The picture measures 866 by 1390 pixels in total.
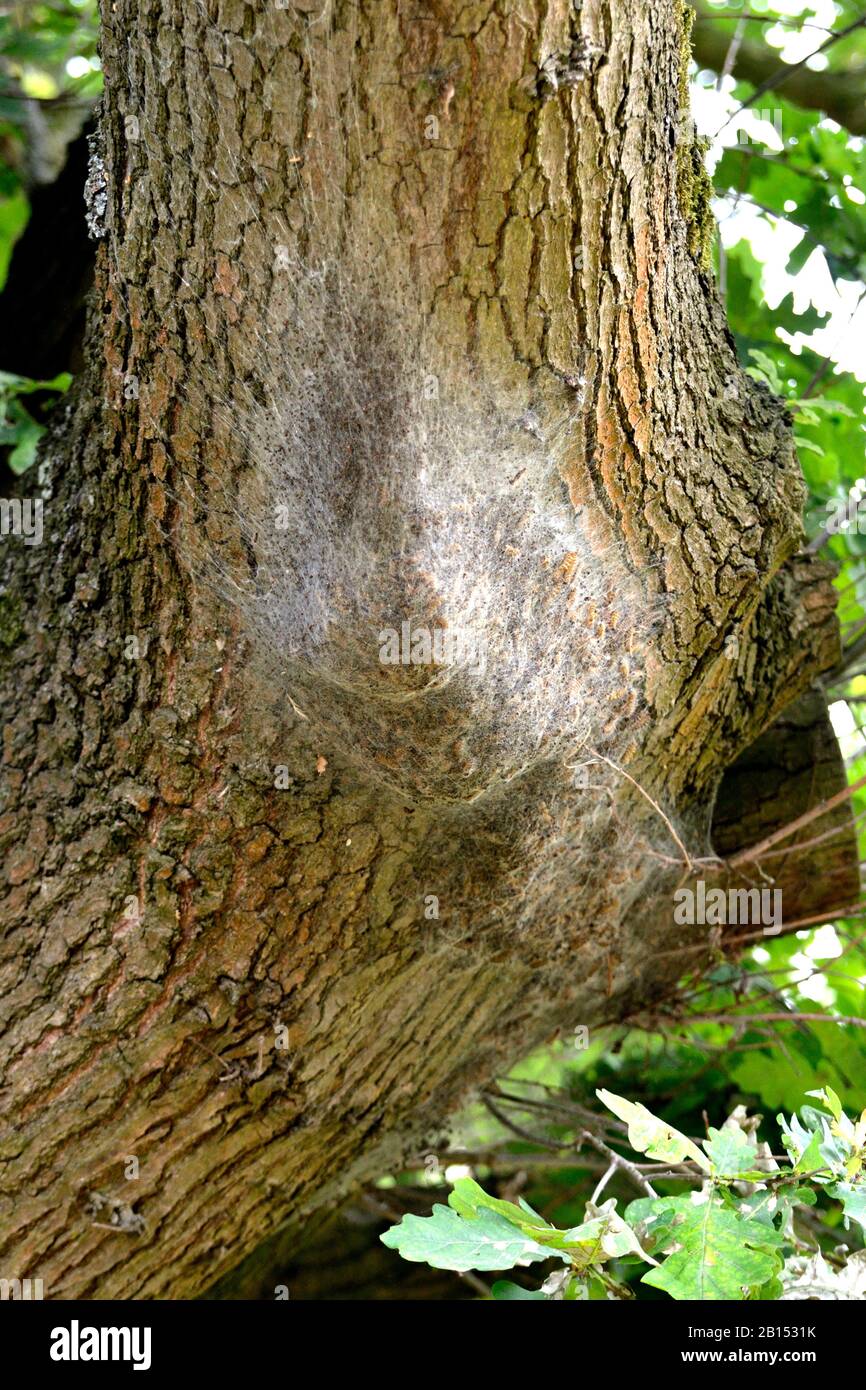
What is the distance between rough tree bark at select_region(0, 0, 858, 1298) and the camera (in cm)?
131

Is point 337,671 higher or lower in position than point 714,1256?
higher

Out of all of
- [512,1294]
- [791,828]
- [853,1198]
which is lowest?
[512,1294]

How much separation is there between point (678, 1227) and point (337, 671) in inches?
32.5

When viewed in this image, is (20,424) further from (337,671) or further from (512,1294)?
(512,1294)

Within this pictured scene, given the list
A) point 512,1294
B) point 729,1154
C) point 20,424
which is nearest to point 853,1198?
point 729,1154

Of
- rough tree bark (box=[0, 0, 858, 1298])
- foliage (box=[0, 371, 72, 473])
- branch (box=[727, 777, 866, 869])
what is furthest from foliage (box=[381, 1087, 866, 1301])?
foliage (box=[0, 371, 72, 473])

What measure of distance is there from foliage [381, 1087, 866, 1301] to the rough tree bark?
1.86 feet

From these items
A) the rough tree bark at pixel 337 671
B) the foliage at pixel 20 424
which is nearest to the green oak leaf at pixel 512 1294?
the rough tree bark at pixel 337 671

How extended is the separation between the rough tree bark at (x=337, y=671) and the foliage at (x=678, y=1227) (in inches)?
22.4

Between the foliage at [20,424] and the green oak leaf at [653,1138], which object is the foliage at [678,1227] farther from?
the foliage at [20,424]

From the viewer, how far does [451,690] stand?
4.95 feet

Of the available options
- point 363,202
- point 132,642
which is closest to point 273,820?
point 132,642

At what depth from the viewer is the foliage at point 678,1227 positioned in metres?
1.24

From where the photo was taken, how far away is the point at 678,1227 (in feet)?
4.30
